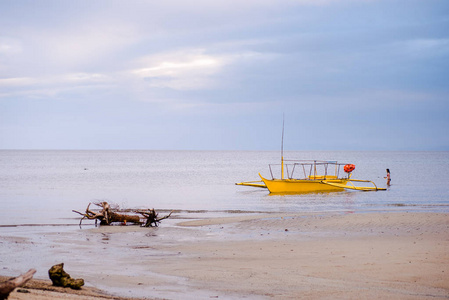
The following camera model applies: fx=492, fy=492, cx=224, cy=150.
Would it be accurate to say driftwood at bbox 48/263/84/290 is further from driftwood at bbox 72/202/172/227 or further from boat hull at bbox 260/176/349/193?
boat hull at bbox 260/176/349/193

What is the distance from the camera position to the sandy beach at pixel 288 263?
907cm

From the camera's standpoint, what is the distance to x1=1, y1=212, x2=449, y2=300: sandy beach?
357 inches

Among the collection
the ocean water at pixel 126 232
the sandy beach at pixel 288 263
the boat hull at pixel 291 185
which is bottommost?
the ocean water at pixel 126 232

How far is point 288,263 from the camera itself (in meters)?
11.6

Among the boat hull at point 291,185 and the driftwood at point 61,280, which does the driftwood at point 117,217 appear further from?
the boat hull at point 291,185

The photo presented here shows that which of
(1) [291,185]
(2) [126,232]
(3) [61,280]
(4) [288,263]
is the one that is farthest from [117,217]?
(1) [291,185]

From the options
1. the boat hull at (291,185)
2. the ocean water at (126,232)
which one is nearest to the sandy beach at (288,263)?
the ocean water at (126,232)

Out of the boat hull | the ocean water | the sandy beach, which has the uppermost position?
the boat hull

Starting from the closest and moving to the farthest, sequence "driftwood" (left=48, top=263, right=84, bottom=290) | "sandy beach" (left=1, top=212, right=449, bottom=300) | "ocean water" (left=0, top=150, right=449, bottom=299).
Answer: "driftwood" (left=48, top=263, right=84, bottom=290), "sandy beach" (left=1, top=212, right=449, bottom=300), "ocean water" (left=0, top=150, right=449, bottom=299)

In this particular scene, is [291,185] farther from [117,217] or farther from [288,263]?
[288,263]

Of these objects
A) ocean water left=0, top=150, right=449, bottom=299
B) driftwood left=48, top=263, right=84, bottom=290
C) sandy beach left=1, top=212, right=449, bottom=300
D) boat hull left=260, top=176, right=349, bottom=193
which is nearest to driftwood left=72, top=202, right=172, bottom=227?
ocean water left=0, top=150, right=449, bottom=299

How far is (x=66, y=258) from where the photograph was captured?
1270 cm

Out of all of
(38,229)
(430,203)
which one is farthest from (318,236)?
(430,203)

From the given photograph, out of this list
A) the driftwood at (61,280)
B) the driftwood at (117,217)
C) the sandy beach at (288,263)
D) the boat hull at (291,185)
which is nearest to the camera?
the driftwood at (61,280)
